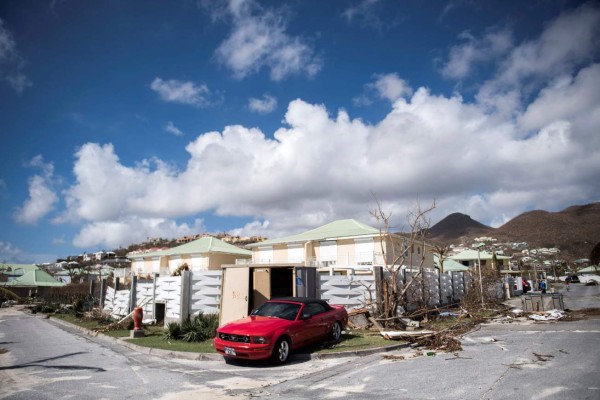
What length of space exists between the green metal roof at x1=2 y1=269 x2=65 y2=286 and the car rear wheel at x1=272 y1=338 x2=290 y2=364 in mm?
56471

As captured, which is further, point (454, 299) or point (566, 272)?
point (566, 272)

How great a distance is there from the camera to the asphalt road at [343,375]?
6.42 m

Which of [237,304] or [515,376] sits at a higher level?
[237,304]

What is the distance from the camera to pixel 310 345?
10.5 meters

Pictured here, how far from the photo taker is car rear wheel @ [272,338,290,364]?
903 centimetres

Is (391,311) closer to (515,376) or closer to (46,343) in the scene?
(515,376)

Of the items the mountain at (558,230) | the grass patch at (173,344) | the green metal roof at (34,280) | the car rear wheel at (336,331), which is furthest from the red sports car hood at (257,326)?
the mountain at (558,230)

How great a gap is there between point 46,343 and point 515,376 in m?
14.7

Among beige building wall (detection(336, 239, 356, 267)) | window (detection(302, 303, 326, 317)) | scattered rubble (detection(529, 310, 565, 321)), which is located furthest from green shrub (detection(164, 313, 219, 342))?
beige building wall (detection(336, 239, 356, 267))

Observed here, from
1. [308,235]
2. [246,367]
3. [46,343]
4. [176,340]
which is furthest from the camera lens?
[308,235]

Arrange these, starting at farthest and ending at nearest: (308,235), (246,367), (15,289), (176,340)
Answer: (15,289) < (308,235) < (176,340) < (246,367)

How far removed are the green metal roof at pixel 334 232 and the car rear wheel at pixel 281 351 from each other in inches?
975

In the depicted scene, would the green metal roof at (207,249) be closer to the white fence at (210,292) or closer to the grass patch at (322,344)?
the white fence at (210,292)

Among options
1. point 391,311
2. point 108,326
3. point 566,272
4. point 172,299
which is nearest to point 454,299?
point 391,311
